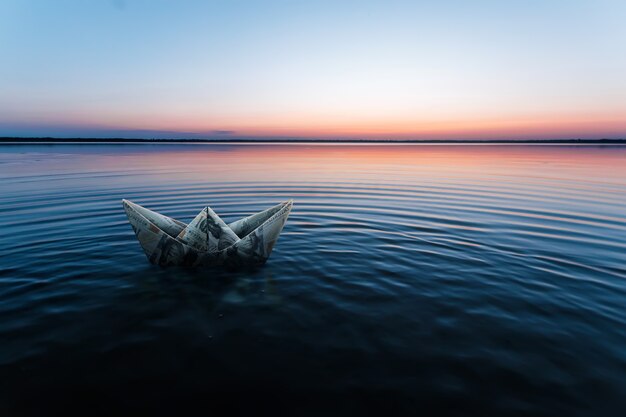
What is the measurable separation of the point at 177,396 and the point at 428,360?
141 inches

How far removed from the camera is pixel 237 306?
6.52 metres

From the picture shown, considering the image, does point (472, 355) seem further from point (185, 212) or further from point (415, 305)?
point (185, 212)

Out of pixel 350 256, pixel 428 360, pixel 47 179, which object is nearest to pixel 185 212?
pixel 350 256

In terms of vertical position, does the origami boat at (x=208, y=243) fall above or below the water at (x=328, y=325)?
above

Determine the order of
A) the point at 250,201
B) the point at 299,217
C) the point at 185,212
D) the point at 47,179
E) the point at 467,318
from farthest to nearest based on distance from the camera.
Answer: the point at 47,179 < the point at 250,201 < the point at 185,212 < the point at 299,217 < the point at 467,318

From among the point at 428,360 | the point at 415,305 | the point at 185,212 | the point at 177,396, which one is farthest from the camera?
the point at 185,212

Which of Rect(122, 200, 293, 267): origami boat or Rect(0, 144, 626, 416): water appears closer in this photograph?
Rect(0, 144, 626, 416): water

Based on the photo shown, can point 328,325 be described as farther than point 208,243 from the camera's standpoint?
No

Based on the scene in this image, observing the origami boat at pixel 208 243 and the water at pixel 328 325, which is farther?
the origami boat at pixel 208 243

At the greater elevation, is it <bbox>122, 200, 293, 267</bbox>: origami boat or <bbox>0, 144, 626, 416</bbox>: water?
<bbox>122, 200, 293, 267</bbox>: origami boat

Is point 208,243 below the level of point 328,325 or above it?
above

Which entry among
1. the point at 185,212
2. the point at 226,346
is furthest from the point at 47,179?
the point at 226,346

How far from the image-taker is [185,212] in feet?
52.0

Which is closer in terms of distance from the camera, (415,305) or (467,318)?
(467,318)
